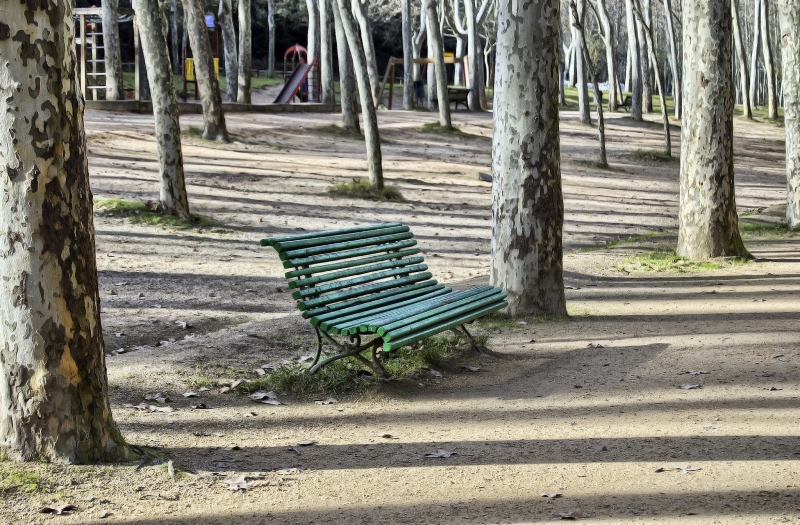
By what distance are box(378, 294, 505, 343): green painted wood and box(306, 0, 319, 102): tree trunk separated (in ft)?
86.9

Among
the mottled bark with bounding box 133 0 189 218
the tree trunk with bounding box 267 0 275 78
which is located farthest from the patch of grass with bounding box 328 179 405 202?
the tree trunk with bounding box 267 0 275 78

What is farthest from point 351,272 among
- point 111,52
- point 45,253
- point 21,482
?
point 111,52

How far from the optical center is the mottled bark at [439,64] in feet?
82.5

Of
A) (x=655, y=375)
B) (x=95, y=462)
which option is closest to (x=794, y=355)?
(x=655, y=375)

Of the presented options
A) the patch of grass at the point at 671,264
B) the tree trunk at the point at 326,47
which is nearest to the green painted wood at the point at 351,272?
the patch of grass at the point at 671,264

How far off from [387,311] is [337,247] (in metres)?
0.54

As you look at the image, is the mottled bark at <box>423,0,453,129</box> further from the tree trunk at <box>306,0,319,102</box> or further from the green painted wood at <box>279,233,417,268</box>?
the green painted wood at <box>279,233,417,268</box>

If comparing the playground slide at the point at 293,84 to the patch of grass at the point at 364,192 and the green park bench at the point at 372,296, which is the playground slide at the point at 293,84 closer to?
the patch of grass at the point at 364,192

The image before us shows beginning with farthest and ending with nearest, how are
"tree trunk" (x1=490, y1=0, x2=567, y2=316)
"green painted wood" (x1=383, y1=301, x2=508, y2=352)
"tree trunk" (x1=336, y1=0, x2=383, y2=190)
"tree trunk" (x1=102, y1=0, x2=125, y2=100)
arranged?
"tree trunk" (x1=102, y1=0, x2=125, y2=100) < "tree trunk" (x1=336, y1=0, x2=383, y2=190) < "tree trunk" (x1=490, y1=0, x2=567, y2=316) < "green painted wood" (x1=383, y1=301, x2=508, y2=352)

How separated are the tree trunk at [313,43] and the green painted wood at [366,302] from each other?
86.0 feet

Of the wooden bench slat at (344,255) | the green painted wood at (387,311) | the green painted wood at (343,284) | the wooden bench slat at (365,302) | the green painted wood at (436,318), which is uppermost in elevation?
the wooden bench slat at (344,255)

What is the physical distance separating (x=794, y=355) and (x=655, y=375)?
3.64 feet

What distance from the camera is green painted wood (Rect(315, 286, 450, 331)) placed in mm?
5742

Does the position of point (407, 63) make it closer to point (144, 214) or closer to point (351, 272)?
point (144, 214)
